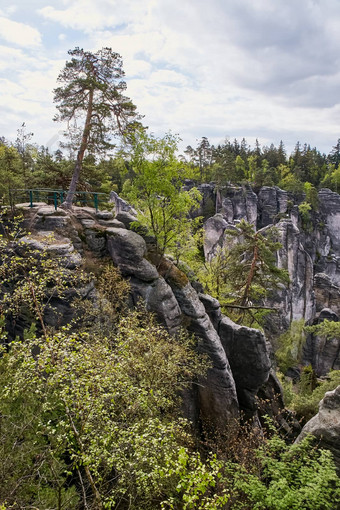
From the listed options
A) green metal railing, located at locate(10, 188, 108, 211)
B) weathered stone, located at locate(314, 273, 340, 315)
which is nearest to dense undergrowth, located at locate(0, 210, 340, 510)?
green metal railing, located at locate(10, 188, 108, 211)

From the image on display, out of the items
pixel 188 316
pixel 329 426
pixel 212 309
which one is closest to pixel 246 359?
pixel 212 309

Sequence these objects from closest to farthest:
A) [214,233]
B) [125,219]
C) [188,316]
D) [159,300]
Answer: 1. [159,300]
2. [188,316]
3. [125,219]
4. [214,233]

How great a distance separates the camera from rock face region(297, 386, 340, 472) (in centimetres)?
991

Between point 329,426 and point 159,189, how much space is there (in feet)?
39.8

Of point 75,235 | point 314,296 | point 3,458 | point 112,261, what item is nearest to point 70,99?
point 75,235

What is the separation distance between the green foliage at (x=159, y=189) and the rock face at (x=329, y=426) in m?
9.78

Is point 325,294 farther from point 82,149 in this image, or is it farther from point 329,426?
point 82,149

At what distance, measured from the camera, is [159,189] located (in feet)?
45.3

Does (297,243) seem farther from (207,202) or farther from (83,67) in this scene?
(83,67)

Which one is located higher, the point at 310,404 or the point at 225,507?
the point at 225,507

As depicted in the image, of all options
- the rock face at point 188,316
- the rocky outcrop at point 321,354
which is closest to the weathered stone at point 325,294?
the rocky outcrop at point 321,354

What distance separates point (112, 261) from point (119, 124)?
847cm

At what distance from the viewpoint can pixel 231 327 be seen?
15578 millimetres

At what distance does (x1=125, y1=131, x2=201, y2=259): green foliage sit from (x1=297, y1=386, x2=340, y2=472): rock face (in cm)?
978
